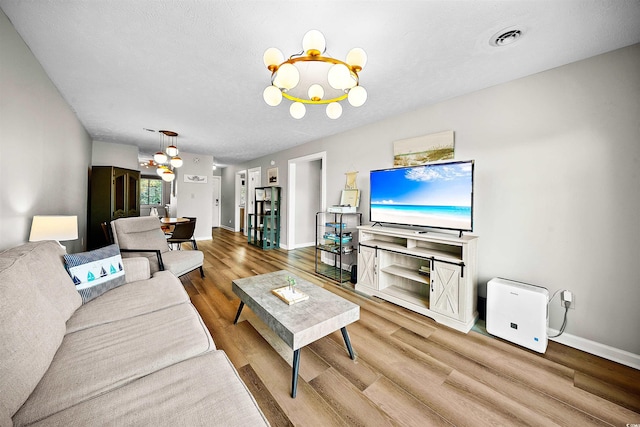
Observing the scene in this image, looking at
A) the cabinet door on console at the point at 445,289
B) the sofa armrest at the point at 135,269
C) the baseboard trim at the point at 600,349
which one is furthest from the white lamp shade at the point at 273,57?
the baseboard trim at the point at 600,349

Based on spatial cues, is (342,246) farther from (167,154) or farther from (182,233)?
(167,154)

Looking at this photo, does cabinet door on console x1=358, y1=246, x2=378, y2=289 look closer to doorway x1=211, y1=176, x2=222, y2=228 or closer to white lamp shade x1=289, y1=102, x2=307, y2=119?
white lamp shade x1=289, y1=102, x2=307, y2=119

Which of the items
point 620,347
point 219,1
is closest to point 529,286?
point 620,347

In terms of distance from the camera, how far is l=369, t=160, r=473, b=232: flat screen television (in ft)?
7.59

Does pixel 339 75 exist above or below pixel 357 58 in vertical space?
below

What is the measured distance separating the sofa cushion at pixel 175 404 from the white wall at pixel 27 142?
176cm

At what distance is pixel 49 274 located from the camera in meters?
1.38

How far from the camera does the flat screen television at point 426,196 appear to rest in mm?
2315

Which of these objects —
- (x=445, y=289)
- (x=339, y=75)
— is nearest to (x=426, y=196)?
(x=445, y=289)

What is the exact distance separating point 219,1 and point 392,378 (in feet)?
8.48

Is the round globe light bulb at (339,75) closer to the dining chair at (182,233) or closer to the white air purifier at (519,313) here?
the white air purifier at (519,313)

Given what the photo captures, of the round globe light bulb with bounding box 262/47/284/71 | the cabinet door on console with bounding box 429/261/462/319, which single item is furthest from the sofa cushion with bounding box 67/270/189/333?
the cabinet door on console with bounding box 429/261/462/319

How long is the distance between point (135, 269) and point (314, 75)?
2.22 metres

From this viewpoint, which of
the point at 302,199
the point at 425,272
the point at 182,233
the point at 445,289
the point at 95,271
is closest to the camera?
the point at 95,271
